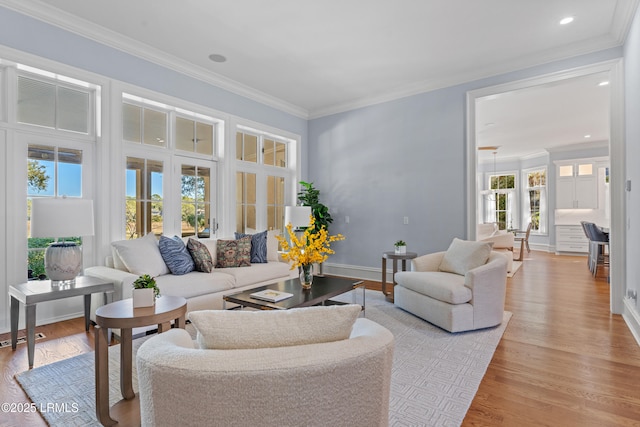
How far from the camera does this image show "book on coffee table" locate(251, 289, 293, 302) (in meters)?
2.75

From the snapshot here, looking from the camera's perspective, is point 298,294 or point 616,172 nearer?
point 298,294

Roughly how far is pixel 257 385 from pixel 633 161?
4018mm

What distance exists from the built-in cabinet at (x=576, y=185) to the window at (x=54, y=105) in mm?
10809

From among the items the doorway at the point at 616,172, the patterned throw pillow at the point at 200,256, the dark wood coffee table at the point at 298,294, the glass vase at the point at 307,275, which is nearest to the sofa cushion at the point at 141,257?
the patterned throw pillow at the point at 200,256

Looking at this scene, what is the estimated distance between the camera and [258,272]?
416 cm

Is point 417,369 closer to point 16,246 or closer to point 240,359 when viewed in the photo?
point 240,359

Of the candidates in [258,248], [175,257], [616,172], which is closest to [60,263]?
[175,257]

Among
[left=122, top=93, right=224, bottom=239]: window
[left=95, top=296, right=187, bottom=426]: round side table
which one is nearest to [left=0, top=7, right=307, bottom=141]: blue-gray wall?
[left=122, top=93, right=224, bottom=239]: window

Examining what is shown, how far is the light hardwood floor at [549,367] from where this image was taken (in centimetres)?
194

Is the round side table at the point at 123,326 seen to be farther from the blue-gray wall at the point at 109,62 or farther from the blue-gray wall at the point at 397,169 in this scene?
the blue-gray wall at the point at 397,169

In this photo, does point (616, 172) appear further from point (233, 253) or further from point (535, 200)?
point (535, 200)

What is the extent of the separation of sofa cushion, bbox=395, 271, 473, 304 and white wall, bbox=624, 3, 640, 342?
150 cm

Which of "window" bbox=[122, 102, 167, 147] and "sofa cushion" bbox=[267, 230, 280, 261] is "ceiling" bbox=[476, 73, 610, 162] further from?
"window" bbox=[122, 102, 167, 147]

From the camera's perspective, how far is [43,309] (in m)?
3.41
